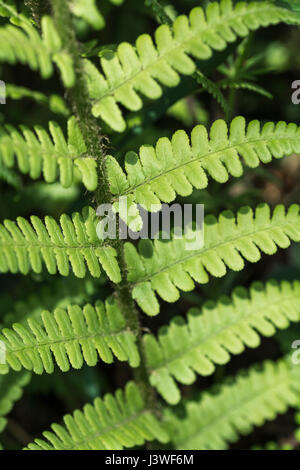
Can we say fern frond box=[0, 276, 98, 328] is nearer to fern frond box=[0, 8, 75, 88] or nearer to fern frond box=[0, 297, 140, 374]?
fern frond box=[0, 297, 140, 374]

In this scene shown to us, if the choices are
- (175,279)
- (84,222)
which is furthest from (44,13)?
(175,279)

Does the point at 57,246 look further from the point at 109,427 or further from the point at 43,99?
the point at 43,99

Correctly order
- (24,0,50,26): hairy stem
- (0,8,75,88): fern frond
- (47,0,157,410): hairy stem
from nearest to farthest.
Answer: (0,8,75,88): fern frond
(47,0,157,410): hairy stem
(24,0,50,26): hairy stem

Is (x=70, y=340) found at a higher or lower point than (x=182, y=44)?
lower

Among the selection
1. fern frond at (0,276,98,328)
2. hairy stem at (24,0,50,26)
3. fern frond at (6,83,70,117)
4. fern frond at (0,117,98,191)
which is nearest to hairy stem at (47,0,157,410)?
fern frond at (0,117,98,191)

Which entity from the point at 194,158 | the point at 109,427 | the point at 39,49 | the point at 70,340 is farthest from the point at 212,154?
the point at 109,427

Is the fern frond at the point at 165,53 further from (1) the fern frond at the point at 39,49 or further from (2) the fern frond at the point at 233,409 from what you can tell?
(2) the fern frond at the point at 233,409
